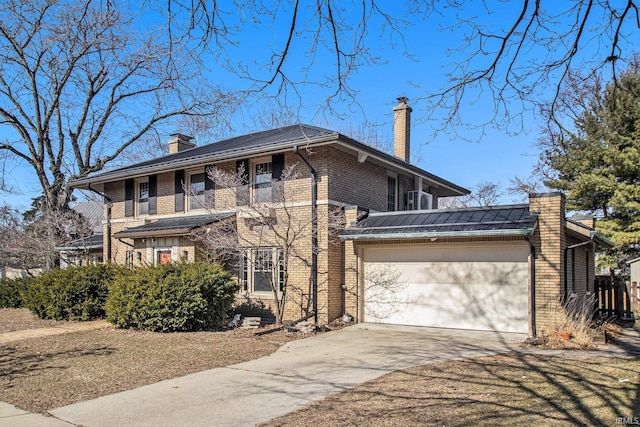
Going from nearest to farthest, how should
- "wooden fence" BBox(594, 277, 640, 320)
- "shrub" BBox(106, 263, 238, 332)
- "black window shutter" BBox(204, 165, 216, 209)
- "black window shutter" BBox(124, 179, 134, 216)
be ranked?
"shrub" BBox(106, 263, 238, 332)
"wooden fence" BBox(594, 277, 640, 320)
"black window shutter" BBox(204, 165, 216, 209)
"black window shutter" BBox(124, 179, 134, 216)

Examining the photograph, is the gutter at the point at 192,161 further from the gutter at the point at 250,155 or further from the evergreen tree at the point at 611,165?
the evergreen tree at the point at 611,165

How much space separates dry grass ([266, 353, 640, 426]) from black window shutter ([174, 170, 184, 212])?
11368mm

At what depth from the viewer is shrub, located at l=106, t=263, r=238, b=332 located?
11.9 metres

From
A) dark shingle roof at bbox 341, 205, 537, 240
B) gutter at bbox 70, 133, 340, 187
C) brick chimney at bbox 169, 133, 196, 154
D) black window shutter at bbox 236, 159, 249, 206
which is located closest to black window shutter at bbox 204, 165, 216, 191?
gutter at bbox 70, 133, 340, 187

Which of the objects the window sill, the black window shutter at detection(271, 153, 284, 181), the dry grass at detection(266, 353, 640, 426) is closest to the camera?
the dry grass at detection(266, 353, 640, 426)

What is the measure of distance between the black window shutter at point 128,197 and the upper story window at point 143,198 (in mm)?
336

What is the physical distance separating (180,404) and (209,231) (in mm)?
8777

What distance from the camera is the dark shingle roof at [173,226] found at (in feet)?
48.5

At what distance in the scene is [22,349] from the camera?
405 inches

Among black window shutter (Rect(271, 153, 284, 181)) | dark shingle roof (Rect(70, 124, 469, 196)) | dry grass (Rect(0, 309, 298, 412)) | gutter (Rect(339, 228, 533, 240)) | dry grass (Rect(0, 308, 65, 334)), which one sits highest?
dark shingle roof (Rect(70, 124, 469, 196))

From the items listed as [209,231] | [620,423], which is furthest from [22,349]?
[620,423]

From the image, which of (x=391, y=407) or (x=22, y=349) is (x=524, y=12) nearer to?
(x=391, y=407)

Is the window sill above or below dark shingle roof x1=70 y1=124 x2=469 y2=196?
below

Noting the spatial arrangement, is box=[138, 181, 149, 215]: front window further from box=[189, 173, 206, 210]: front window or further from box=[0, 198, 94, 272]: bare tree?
box=[0, 198, 94, 272]: bare tree
